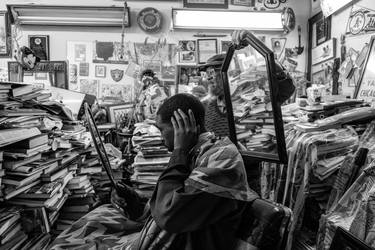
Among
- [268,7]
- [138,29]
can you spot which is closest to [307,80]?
[268,7]

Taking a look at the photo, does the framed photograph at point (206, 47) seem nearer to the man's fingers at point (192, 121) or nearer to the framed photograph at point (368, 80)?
the framed photograph at point (368, 80)

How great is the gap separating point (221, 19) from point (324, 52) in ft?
4.21

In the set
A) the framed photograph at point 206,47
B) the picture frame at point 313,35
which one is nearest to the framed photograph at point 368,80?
the picture frame at point 313,35

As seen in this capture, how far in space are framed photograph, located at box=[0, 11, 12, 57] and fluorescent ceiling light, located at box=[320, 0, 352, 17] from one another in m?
3.80

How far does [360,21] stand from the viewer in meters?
3.15

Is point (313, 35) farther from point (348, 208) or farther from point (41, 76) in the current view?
point (41, 76)

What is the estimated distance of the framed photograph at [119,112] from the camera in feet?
13.8

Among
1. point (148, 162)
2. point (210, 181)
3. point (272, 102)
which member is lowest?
point (148, 162)

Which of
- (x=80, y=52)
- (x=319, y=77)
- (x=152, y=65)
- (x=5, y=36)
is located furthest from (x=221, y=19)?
(x=5, y=36)

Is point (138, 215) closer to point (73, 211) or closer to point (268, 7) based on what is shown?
point (73, 211)

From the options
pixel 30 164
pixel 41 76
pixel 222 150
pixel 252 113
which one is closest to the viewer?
pixel 222 150

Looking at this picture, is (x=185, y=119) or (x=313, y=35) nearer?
(x=185, y=119)

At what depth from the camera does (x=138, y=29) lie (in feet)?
14.3

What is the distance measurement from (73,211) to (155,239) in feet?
5.19
